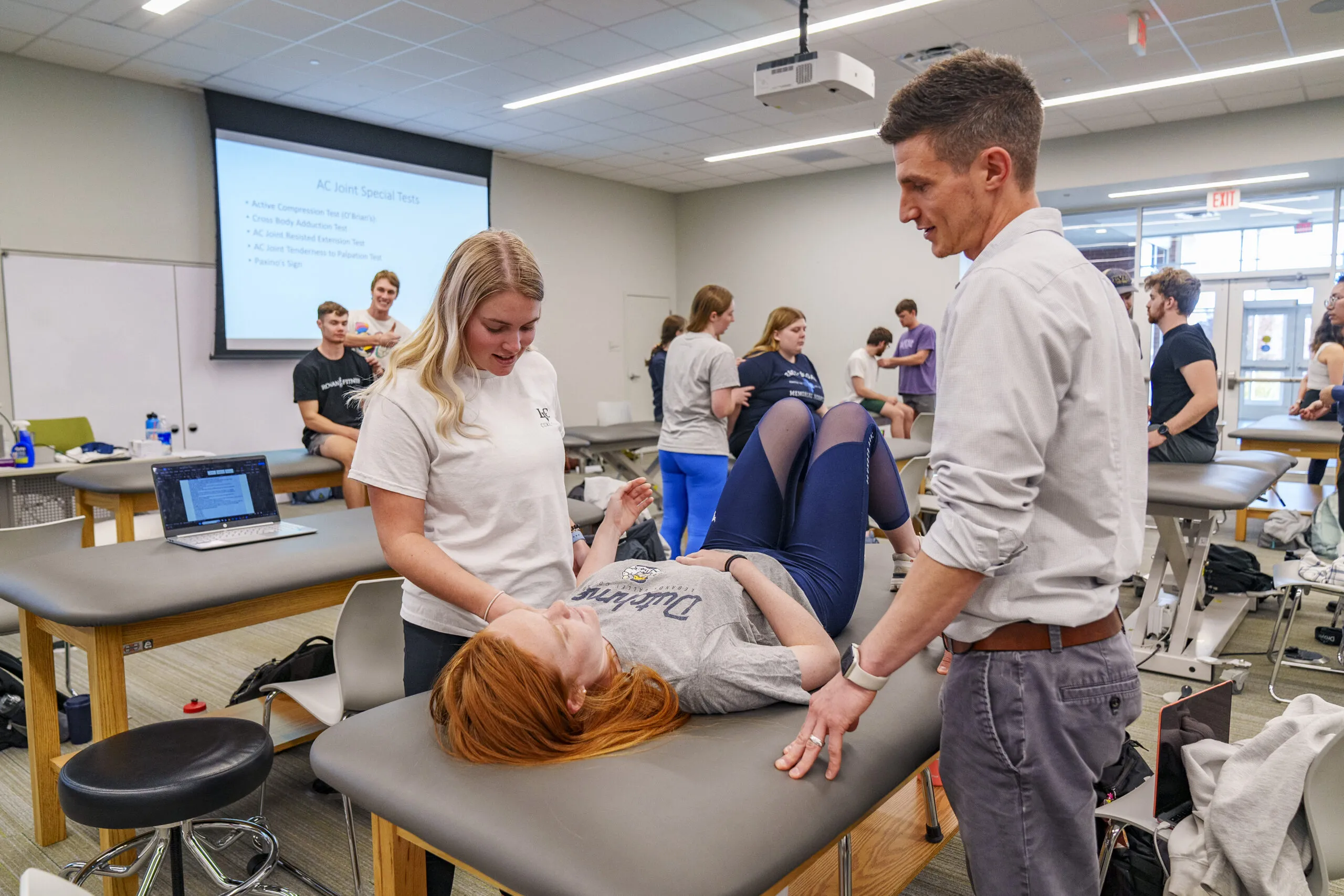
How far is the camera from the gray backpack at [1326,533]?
3.62 meters

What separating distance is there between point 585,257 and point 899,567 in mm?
7641

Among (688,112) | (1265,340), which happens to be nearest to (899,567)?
(688,112)

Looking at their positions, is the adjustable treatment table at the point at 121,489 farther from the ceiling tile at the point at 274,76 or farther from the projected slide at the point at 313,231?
the ceiling tile at the point at 274,76

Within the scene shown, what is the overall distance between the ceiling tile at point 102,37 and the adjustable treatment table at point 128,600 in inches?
156

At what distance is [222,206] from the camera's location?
623 centimetres

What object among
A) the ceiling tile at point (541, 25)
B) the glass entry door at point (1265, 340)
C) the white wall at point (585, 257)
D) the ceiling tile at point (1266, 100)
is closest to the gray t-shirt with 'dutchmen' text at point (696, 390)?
the ceiling tile at point (541, 25)

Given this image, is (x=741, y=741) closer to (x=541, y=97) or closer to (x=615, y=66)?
(x=615, y=66)

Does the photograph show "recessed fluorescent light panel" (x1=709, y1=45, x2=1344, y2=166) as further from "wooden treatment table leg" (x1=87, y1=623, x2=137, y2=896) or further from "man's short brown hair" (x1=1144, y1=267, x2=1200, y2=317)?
"wooden treatment table leg" (x1=87, y1=623, x2=137, y2=896)

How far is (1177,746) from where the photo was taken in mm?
1403

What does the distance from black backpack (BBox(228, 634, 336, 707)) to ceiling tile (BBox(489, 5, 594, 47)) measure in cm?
365

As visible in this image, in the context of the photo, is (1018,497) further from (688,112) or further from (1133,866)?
(688,112)

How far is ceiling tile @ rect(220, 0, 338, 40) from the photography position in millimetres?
4578

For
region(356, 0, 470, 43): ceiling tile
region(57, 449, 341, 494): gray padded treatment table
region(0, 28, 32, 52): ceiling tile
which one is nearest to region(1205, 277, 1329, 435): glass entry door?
region(356, 0, 470, 43): ceiling tile

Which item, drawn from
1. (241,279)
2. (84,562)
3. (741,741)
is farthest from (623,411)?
(741,741)
